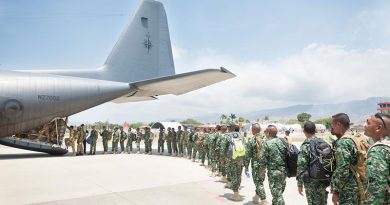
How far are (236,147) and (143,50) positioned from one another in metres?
13.4

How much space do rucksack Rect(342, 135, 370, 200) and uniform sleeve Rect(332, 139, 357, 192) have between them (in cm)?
6

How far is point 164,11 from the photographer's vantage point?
65.1ft

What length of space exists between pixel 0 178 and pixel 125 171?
3.60m

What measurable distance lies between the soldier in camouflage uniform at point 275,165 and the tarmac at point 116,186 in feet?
5.15

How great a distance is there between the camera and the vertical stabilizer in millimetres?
17781

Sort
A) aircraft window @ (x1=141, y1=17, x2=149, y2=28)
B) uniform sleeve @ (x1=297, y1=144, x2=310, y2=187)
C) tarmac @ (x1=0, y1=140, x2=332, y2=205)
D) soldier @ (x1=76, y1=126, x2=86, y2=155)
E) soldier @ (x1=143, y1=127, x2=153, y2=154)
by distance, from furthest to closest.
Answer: aircraft window @ (x1=141, y1=17, x2=149, y2=28) < soldier @ (x1=143, y1=127, x2=153, y2=154) < soldier @ (x1=76, y1=126, x2=86, y2=155) < tarmac @ (x1=0, y1=140, x2=332, y2=205) < uniform sleeve @ (x1=297, y1=144, x2=310, y2=187)

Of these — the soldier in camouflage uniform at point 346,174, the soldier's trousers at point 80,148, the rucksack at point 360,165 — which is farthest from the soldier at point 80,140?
the rucksack at point 360,165

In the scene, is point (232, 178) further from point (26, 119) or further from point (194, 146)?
point (26, 119)

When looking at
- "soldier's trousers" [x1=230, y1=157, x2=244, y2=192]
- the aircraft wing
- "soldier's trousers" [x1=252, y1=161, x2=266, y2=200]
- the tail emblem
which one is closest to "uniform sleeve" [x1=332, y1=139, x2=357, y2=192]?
"soldier's trousers" [x1=252, y1=161, x2=266, y2=200]

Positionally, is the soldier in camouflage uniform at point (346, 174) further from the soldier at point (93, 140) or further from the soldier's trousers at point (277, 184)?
the soldier at point (93, 140)

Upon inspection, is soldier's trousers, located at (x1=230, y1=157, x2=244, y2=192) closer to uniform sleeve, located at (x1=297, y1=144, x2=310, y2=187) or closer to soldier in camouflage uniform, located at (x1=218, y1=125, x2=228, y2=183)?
soldier in camouflage uniform, located at (x1=218, y1=125, x2=228, y2=183)

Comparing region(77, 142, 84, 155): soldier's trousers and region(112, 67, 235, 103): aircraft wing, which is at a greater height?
region(112, 67, 235, 103): aircraft wing

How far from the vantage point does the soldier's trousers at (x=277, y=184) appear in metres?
4.86

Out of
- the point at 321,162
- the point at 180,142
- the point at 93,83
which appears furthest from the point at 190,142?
the point at 321,162
